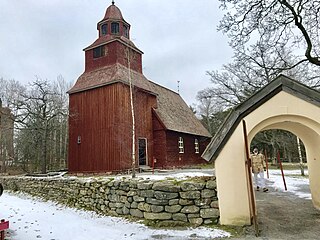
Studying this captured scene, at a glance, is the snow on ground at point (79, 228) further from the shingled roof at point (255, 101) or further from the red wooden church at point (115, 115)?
the red wooden church at point (115, 115)

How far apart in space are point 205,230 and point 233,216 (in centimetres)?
76

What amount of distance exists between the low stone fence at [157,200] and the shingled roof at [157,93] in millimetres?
9944

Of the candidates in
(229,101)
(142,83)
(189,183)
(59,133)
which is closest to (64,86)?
(59,133)

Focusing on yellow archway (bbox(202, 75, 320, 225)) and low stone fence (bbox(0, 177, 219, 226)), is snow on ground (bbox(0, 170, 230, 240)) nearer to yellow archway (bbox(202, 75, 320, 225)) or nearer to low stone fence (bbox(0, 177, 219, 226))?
low stone fence (bbox(0, 177, 219, 226))

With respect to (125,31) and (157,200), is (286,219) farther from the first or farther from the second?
(125,31)

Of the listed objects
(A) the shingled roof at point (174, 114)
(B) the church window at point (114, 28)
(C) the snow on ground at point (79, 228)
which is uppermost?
(B) the church window at point (114, 28)

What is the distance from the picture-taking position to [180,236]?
611cm

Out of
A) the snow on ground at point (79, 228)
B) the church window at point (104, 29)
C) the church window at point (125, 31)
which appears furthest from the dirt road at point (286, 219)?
the church window at point (104, 29)

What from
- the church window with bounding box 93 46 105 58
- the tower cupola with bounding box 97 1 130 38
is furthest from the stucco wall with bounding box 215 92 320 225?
the tower cupola with bounding box 97 1 130 38

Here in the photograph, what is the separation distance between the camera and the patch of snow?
20.6 feet

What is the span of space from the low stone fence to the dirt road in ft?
4.06

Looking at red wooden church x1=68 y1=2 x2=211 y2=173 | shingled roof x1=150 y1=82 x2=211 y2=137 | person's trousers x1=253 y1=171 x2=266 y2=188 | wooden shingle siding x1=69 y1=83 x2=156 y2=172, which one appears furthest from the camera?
shingled roof x1=150 y1=82 x2=211 y2=137

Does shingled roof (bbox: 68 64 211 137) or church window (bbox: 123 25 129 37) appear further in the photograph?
church window (bbox: 123 25 129 37)

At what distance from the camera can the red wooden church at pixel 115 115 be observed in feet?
57.7
